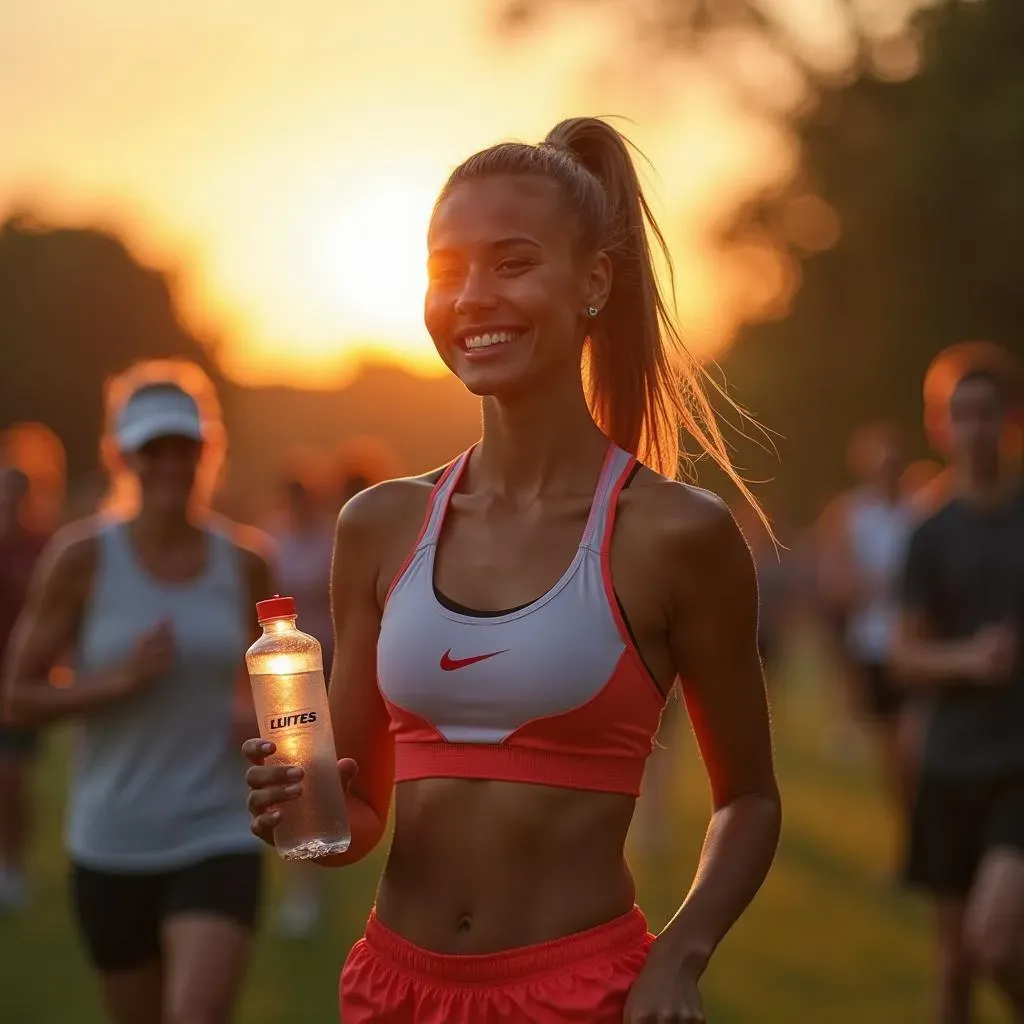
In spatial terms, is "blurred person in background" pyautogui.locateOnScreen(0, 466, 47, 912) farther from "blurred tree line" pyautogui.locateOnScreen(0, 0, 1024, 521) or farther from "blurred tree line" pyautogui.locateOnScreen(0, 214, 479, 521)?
"blurred tree line" pyautogui.locateOnScreen(0, 214, 479, 521)

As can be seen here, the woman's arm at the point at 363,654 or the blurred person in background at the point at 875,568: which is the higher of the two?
the woman's arm at the point at 363,654

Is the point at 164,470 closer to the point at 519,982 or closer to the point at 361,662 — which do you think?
the point at 361,662

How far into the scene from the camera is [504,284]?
321cm

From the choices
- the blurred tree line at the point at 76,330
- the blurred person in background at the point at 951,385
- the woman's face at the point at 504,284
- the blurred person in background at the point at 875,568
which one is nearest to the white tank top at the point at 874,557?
the blurred person in background at the point at 875,568

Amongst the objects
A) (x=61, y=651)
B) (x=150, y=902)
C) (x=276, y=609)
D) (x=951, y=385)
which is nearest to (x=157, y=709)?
(x=61, y=651)

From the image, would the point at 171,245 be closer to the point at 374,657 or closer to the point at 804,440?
the point at 804,440

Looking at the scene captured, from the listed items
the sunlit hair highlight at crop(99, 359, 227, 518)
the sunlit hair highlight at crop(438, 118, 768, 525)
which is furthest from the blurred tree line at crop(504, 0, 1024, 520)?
the sunlit hair highlight at crop(438, 118, 768, 525)

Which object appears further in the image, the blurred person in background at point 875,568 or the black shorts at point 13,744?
the blurred person in background at point 875,568

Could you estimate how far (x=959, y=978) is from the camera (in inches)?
262

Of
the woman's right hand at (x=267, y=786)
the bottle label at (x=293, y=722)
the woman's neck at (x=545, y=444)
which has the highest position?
the woman's neck at (x=545, y=444)

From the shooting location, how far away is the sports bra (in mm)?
3094

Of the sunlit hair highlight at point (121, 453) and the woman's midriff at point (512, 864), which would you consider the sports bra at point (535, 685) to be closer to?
the woman's midriff at point (512, 864)

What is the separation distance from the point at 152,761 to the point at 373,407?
92.6 metres

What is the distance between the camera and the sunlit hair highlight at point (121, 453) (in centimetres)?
595
